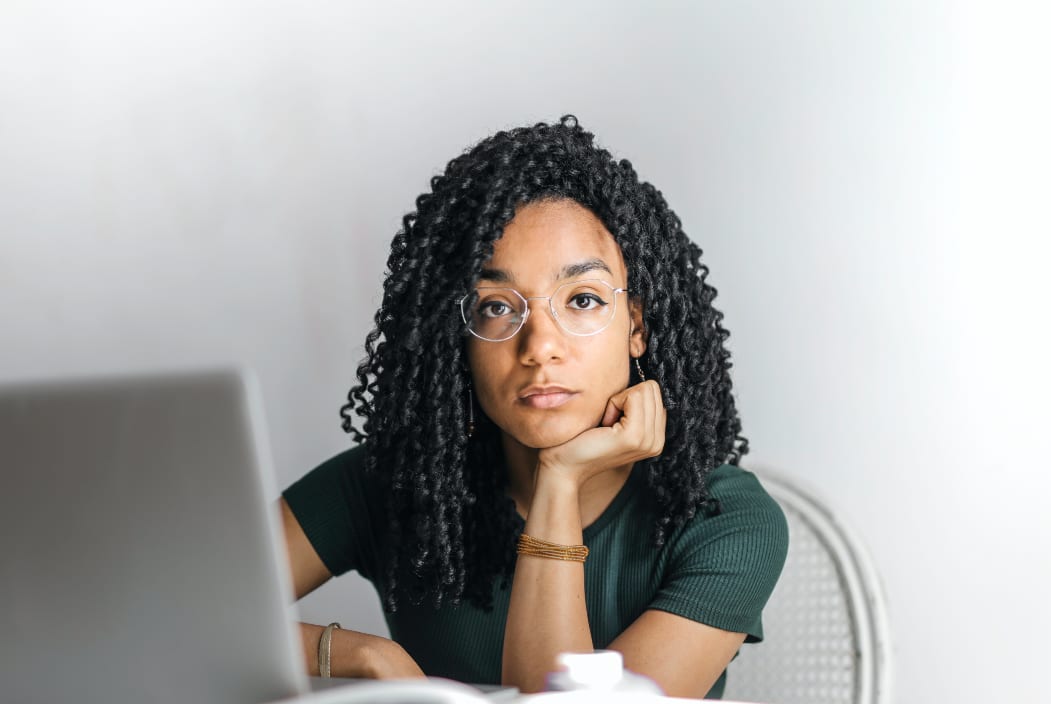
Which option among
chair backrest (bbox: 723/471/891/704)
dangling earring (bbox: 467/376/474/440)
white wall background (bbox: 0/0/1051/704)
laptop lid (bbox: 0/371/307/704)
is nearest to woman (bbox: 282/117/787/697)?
dangling earring (bbox: 467/376/474/440)

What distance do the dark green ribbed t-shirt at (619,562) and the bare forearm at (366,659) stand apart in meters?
0.25

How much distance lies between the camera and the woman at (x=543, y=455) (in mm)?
1345

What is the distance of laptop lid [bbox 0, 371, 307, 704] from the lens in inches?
28.3

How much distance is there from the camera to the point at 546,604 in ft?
4.29

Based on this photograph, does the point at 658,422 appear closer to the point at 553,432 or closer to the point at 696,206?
the point at 553,432

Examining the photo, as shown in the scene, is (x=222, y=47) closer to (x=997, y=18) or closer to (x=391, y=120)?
(x=391, y=120)

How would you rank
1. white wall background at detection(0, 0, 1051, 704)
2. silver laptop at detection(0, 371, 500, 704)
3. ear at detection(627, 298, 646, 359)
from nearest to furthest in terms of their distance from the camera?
silver laptop at detection(0, 371, 500, 704) < ear at detection(627, 298, 646, 359) < white wall background at detection(0, 0, 1051, 704)

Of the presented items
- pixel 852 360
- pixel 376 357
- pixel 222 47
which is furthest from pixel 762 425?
pixel 222 47

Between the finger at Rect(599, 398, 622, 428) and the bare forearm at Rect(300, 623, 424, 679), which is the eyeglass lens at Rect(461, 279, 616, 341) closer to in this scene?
the finger at Rect(599, 398, 622, 428)

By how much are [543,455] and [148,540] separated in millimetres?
720

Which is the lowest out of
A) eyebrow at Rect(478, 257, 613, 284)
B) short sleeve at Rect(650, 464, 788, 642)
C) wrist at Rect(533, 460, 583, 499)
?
short sleeve at Rect(650, 464, 788, 642)

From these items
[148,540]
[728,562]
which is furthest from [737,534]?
[148,540]

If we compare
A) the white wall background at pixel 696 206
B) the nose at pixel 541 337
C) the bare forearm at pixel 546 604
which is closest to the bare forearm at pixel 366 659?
the bare forearm at pixel 546 604

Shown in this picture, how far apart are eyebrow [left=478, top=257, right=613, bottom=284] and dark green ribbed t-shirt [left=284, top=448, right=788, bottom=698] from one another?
1.11ft
